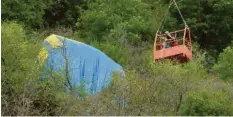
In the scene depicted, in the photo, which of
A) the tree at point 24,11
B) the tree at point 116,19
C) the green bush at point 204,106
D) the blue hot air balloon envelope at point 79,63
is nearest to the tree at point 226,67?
the tree at point 116,19

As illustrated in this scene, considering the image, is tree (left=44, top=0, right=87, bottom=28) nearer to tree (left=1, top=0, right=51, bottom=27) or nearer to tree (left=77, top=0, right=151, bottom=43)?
tree (left=1, top=0, right=51, bottom=27)

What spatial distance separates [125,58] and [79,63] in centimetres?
793

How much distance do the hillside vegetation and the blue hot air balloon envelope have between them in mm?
418

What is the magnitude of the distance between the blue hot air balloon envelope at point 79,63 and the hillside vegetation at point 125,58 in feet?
1.37

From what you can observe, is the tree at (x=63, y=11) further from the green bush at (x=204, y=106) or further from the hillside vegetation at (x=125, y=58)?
the green bush at (x=204, y=106)

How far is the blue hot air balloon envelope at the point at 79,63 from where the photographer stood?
640 inches

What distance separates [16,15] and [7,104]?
67.6ft

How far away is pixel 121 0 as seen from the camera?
3356 centimetres

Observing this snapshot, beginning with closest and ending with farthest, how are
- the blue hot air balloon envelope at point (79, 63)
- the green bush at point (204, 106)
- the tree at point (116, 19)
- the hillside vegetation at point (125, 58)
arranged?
the hillside vegetation at point (125, 58), the green bush at point (204, 106), the blue hot air balloon envelope at point (79, 63), the tree at point (116, 19)

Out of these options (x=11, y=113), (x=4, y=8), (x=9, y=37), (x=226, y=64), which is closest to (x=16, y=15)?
(x=4, y=8)

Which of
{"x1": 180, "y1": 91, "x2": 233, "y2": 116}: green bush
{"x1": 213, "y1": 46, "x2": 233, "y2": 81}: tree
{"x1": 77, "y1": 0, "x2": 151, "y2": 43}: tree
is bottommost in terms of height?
{"x1": 180, "y1": 91, "x2": 233, "y2": 116}: green bush

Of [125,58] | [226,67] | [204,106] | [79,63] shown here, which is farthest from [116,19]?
[204,106]

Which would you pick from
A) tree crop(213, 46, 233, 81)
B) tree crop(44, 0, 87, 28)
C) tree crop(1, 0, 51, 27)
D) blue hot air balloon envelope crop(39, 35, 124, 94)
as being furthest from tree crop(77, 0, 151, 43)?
blue hot air balloon envelope crop(39, 35, 124, 94)

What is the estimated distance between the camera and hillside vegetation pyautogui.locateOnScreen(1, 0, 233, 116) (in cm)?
1441
